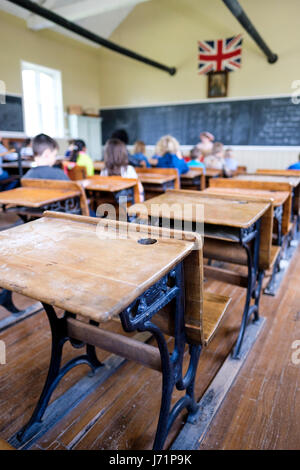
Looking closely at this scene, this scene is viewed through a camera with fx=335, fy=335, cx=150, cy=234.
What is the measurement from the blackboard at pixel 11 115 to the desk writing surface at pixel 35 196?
4.84 meters

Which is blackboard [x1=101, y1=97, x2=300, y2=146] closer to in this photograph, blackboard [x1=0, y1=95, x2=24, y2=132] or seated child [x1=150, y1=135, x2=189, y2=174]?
blackboard [x1=0, y1=95, x2=24, y2=132]

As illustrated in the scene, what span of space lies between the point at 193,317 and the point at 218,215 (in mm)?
551

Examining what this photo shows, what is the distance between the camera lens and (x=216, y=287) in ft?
8.39

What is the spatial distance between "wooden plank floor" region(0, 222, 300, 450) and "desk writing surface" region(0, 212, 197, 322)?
76cm

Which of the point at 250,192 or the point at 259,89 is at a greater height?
the point at 259,89

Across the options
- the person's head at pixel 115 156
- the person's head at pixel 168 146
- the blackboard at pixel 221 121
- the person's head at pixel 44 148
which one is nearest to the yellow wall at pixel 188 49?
the blackboard at pixel 221 121

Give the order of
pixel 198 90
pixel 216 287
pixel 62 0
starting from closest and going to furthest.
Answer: pixel 216 287
pixel 62 0
pixel 198 90

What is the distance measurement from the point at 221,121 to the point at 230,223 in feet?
21.3

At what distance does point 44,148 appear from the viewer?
266 cm

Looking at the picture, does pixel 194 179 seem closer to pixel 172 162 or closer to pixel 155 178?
pixel 172 162

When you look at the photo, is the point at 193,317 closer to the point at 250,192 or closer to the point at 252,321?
the point at 252,321

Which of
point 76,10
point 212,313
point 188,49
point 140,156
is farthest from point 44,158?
point 188,49

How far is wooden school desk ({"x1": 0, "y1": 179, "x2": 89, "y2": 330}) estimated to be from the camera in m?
2.00

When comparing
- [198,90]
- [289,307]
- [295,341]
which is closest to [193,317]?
[295,341]
